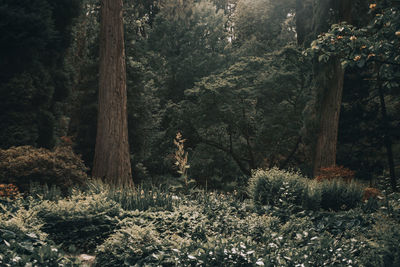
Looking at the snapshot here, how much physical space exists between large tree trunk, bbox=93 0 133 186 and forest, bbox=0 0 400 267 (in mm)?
37

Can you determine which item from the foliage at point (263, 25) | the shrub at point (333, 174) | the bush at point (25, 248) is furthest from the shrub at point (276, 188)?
the foliage at point (263, 25)

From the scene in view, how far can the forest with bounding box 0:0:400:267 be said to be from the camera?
445 centimetres

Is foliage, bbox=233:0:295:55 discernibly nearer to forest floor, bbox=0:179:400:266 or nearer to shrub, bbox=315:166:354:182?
shrub, bbox=315:166:354:182

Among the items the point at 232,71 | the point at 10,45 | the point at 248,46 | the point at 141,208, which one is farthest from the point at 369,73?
the point at 10,45

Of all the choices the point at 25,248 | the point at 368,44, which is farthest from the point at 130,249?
the point at 368,44

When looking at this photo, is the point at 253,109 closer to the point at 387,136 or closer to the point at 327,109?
the point at 327,109

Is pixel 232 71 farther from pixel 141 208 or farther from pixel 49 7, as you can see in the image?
pixel 141 208

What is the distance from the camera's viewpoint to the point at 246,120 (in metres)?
14.1

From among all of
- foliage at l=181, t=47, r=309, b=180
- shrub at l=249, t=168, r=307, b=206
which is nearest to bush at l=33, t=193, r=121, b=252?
shrub at l=249, t=168, r=307, b=206

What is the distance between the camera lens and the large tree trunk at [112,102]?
9.69 meters

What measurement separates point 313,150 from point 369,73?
354 centimetres

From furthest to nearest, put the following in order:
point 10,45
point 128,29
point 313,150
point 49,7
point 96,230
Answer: point 128,29
point 313,150
point 49,7
point 10,45
point 96,230

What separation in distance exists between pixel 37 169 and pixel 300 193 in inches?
193

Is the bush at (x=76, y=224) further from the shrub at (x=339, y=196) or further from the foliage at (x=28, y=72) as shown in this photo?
the foliage at (x=28, y=72)
